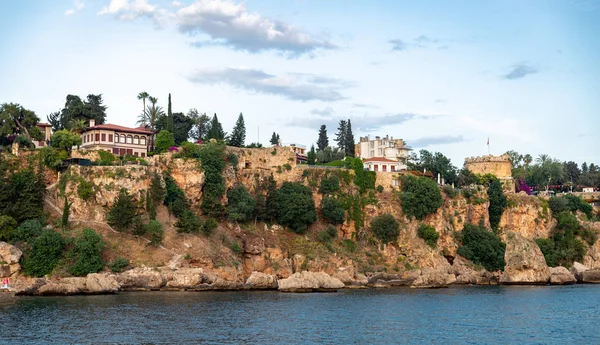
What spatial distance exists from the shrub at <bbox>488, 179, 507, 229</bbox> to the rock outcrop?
10433mm

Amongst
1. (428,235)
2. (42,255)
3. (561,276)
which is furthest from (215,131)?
(561,276)

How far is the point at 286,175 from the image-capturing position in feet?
264

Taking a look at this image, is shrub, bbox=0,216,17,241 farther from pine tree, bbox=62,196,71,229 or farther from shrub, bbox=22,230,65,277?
pine tree, bbox=62,196,71,229

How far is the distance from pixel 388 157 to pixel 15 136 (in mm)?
49465

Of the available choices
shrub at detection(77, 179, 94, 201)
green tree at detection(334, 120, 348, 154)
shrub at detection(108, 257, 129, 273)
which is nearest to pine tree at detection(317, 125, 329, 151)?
green tree at detection(334, 120, 348, 154)

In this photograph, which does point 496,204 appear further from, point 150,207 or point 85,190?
point 85,190

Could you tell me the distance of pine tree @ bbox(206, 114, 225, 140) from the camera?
85.6 meters

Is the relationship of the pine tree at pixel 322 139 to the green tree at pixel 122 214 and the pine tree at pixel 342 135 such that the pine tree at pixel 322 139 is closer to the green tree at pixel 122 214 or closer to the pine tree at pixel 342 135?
the pine tree at pixel 342 135

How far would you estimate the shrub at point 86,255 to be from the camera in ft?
199

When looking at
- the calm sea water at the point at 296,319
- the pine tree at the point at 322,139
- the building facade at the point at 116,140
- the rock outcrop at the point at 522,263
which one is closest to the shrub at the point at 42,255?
the calm sea water at the point at 296,319

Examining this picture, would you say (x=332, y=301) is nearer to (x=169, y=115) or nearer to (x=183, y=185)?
(x=183, y=185)

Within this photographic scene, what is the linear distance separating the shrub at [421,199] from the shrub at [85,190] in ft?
105

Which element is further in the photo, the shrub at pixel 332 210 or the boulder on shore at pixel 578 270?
the boulder on shore at pixel 578 270

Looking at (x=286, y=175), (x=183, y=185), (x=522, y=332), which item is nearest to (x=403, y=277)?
(x=286, y=175)
